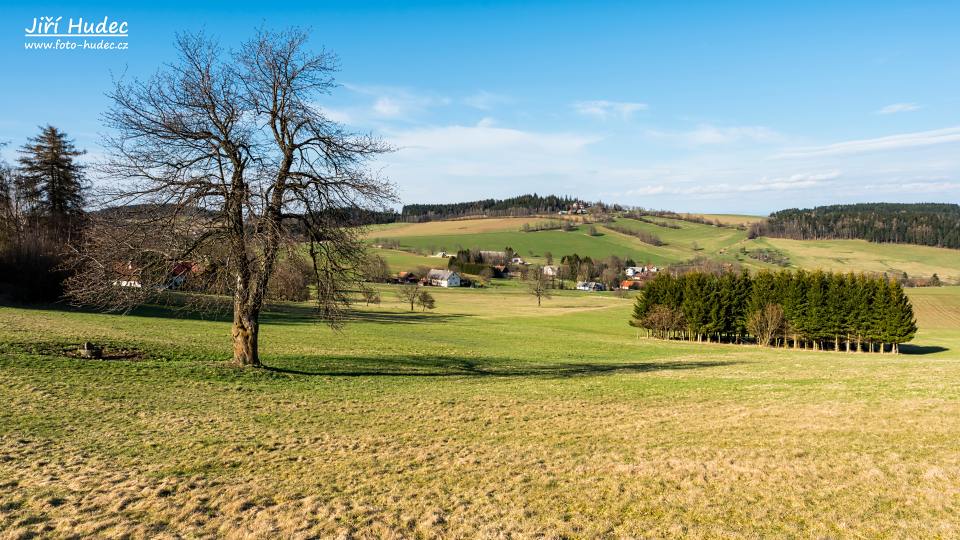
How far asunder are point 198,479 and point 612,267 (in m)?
141

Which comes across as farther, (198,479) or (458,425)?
(458,425)

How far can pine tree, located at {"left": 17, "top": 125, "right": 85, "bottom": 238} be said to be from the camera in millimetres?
51678

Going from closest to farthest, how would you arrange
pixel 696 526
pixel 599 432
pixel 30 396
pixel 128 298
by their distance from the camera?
pixel 696 526 < pixel 599 432 < pixel 30 396 < pixel 128 298

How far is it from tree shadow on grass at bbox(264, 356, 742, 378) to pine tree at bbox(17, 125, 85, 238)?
132 ft

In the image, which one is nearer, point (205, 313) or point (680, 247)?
point (205, 313)

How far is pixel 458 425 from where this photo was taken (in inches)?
594

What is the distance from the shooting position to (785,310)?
62.6 metres

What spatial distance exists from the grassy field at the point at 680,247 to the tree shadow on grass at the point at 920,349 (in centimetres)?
7756

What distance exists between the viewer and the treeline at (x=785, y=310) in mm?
58562

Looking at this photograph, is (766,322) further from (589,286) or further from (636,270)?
(636,270)

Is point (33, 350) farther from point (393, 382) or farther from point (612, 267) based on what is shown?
point (612, 267)

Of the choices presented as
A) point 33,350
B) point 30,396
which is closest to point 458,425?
point 30,396

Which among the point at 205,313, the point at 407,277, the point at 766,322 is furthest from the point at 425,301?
the point at 205,313

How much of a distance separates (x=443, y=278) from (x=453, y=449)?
377 ft
